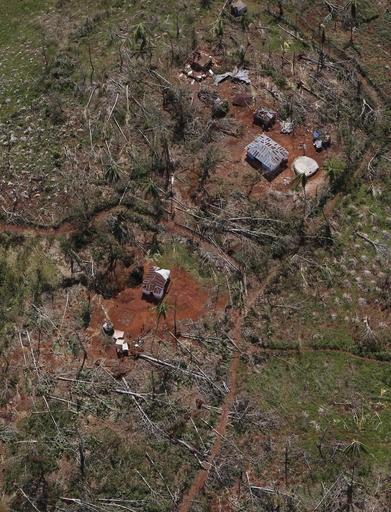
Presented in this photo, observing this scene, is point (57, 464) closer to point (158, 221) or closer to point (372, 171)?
point (158, 221)

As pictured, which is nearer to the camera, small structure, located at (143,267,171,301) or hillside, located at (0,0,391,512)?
hillside, located at (0,0,391,512)

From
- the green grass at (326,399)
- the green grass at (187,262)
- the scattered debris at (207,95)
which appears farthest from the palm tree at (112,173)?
the green grass at (326,399)

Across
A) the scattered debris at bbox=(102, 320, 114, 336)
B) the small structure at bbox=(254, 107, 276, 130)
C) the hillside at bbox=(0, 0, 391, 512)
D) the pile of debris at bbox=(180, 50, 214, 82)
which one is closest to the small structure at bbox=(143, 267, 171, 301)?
the hillside at bbox=(0, 0, 391, 512)

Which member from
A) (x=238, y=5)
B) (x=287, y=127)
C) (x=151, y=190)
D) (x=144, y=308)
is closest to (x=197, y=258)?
(x=144, y=308)

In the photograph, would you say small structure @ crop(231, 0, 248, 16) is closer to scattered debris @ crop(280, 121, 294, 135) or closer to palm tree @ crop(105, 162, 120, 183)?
scattered debris @ crop(280, 121, 294, 135)

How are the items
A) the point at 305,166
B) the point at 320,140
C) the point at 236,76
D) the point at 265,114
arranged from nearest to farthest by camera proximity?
the point at 305,166
the point at 320,140
the point at 265,114
the point at 236,76

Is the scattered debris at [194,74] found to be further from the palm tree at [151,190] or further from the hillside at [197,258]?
the palm tree at [151,190]

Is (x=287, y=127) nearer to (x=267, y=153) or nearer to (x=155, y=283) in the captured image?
(x=267, y=153)
